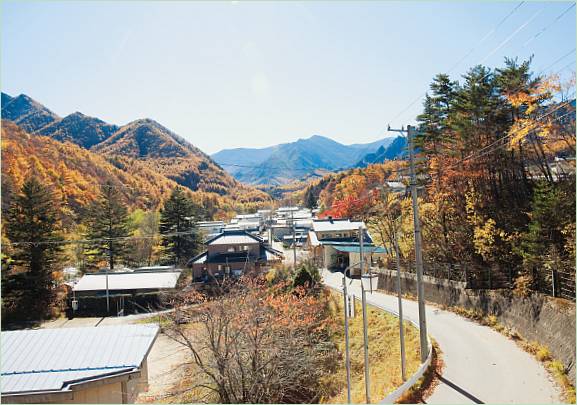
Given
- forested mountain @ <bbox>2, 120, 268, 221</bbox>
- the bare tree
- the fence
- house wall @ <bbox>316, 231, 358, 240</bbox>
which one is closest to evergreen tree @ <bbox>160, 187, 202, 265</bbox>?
house wall @ <bbox>316, 231, 358, 240</bbox>

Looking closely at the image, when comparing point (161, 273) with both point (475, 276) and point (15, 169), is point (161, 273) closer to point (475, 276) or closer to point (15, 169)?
point (475, 276)

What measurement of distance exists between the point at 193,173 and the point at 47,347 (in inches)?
6409

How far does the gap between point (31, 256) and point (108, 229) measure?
873cm

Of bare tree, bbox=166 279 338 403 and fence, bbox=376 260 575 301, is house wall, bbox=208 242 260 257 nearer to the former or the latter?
fence, bbox=376 260 575 301

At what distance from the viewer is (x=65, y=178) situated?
62.0m

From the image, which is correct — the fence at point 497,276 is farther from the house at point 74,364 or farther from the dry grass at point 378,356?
the house at point 74,364

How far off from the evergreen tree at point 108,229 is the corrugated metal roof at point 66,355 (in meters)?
28.3

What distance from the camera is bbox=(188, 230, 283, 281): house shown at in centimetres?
3497

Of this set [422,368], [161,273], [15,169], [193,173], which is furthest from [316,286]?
[193,173]

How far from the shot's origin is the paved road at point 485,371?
969cm

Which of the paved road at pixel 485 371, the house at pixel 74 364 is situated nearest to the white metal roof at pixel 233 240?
the paved road at pixel 485 371

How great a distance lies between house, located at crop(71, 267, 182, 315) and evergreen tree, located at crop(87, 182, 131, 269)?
546 cm

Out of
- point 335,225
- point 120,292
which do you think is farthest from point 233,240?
point 335,225

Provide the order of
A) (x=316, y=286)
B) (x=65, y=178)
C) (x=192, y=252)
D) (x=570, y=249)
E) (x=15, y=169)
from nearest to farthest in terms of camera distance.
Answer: (x=570, y=249), (x=316, y=286), (x=192, y=252), (x=15, y=169), (x=65, y=178)
